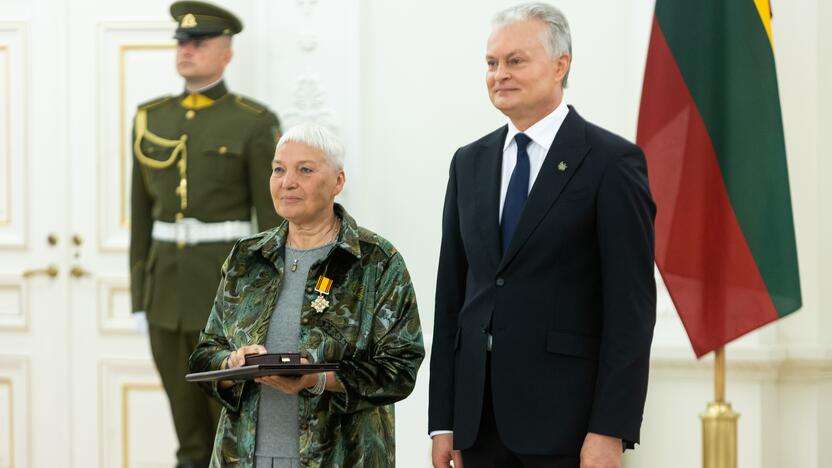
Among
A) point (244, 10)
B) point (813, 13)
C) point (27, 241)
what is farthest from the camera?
point (27, 241)

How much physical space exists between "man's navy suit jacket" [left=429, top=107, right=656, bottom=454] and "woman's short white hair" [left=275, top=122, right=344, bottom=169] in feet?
1.21

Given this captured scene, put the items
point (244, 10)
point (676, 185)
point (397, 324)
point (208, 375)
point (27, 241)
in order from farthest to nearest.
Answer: point (27, 241)
point (244, 10)
point (676, 185)
point (397, 324)
point (208, 375)

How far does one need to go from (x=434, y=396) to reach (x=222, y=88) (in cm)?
211

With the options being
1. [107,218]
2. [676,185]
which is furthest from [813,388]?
[107,218]

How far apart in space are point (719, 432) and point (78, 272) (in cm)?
258

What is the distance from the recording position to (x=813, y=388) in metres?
4.14

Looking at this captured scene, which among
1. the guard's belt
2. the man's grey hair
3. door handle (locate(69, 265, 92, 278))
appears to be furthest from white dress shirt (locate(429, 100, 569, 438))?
door handle (locate(69, 265, 92, 278))

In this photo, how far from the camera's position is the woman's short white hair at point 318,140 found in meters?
2.58

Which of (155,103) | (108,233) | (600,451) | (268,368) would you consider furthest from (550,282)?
(108,233)

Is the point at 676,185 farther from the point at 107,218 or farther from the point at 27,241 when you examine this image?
the point at 27,241

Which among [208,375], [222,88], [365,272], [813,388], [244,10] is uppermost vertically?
[244,10]

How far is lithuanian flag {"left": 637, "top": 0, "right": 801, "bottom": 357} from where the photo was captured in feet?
12.0

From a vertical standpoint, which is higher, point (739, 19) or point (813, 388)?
point (739, 19)

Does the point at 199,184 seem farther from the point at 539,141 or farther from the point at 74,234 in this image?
the point at 539,141
